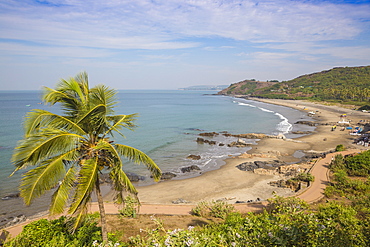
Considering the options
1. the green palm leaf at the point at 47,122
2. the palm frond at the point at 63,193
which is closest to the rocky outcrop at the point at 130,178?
the palm frond at the point at 63,193

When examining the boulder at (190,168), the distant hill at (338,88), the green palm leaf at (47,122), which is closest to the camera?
the green palm leaf at (47,122)

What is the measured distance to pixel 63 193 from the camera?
18.4ft

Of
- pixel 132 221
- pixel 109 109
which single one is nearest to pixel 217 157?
pixel 132 221

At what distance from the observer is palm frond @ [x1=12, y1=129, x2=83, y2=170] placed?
17.0ft

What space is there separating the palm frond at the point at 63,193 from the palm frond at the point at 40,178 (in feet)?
0.61

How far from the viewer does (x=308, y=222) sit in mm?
4984

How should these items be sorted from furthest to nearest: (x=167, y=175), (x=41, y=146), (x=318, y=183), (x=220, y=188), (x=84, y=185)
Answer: (x=167, y=175), (x=220, y=188), (x=318, y=183), (x=84, y=185), (x=41, y=146)

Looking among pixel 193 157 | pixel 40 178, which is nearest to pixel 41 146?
pixel 40 178

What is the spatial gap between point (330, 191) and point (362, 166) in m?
6.11

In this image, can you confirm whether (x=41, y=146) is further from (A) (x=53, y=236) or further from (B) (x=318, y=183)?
(B) (x=318, y=183)

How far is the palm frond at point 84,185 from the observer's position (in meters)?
5.26

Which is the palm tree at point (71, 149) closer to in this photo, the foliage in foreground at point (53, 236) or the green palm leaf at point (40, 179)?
the green palm leaf at point (40, 179)

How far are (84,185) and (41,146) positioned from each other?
128 centimetres

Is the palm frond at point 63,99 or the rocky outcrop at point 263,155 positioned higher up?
the palm frond at point 63,99
